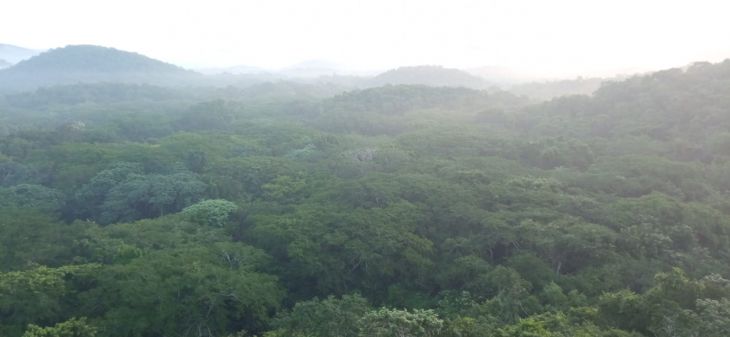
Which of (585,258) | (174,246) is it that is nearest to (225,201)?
(174,246)

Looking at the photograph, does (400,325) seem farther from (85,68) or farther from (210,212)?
(85,68)

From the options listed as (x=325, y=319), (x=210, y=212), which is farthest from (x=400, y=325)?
(x=210, y=212)

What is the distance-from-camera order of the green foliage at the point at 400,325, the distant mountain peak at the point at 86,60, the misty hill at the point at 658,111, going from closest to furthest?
the green foliage at the point at 400,325 < the misty hill at the point at 658,111 < the distant mountain peak at the point at 86,60

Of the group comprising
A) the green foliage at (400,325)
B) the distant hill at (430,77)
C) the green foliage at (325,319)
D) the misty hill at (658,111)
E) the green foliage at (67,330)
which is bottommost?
the green foliage at (67,330)

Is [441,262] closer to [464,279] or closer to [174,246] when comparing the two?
[464,279]

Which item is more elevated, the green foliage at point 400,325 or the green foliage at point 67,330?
the green foliage at point 400,325

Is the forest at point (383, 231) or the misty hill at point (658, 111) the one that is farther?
the misty hill at point (658, 111)

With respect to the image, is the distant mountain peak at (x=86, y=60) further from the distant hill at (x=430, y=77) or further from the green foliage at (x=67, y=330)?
the green foliage at (x=67, y=330)

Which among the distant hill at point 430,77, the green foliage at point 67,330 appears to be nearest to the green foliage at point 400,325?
the green foliage at point 67,330
